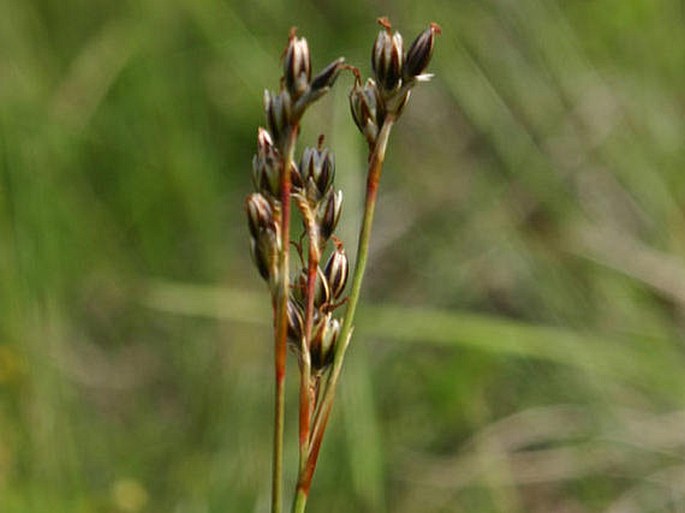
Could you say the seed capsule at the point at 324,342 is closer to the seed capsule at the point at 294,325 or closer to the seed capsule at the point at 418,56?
the seed capsule at the point at 294,325

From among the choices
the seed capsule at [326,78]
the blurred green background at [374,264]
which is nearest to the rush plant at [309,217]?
the seed capsule at [326,78]

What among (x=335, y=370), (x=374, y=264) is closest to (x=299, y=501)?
(x=335, y=370)

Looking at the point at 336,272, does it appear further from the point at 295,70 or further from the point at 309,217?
the point at 295,70

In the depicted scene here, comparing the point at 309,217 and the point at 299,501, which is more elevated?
the point at 309,217

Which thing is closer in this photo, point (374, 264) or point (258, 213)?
point (258, 213)

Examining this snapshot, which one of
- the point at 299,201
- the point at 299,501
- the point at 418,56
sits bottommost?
the point at 299,501

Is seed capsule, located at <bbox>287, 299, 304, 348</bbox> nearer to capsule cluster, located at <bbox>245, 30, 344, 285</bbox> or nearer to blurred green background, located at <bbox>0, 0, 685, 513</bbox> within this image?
capsule cluster, located at <bbox>245, 30, 344, 285</bbox>

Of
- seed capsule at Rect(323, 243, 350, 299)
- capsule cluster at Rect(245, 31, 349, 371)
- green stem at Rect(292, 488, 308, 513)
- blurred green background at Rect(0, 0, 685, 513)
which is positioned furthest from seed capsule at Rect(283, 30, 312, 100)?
blurred green background at Rect(0, 0, 685, 513)
